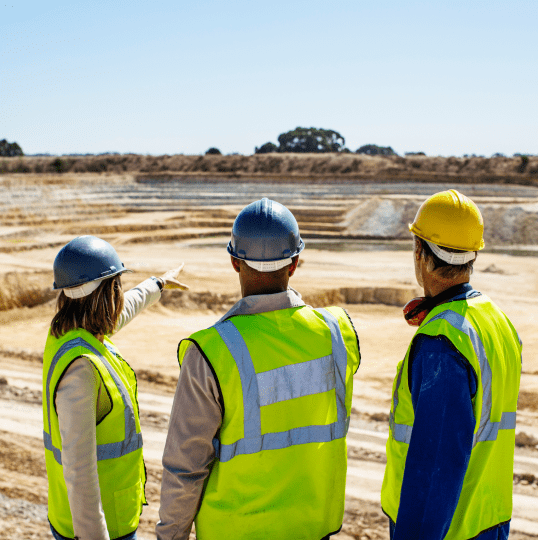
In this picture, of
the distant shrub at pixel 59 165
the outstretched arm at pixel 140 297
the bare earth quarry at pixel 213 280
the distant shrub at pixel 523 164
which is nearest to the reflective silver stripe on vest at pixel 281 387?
the outstretched arm at pixel 140 297

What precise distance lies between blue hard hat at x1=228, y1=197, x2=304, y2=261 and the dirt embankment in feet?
109

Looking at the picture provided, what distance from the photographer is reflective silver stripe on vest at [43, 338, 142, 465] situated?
211 centimetres

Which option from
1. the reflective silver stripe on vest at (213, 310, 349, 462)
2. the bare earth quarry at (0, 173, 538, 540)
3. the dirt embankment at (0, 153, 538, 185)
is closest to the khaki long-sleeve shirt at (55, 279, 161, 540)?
the reflective silver stripe on vest at (213, 310, 349, 462)

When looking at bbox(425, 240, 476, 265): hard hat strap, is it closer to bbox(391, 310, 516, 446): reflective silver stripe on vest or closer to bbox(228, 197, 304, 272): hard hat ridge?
bbox(391, 310, 516, 446): reflective silver stripe on vest

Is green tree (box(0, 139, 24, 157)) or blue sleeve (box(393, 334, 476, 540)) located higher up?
green tree (box(0, 139, 24, 157))

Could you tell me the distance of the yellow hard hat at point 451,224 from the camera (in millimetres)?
2047

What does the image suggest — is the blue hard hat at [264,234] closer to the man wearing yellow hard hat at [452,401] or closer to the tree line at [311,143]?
the man wearing yellow hard hat at [452,401]

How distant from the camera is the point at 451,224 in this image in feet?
6.73

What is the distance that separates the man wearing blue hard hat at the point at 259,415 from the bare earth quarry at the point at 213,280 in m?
2.31

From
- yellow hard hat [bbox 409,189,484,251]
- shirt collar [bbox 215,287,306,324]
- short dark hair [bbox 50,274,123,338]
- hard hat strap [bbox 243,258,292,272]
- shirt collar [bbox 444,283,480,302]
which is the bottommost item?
short dark hair [bbox 50,274,123,338]

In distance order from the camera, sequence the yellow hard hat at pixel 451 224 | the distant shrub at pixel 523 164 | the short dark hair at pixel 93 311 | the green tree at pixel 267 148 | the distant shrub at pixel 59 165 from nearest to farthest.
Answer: the yellow hard hat at pixel 451 224 < the short dark hair at pixel 93 311 < the distant shrub at pixel 523 164 < the distant shrub at pixel 59 165 < the green tree at pixel 267 148

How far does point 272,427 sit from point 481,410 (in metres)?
0.76

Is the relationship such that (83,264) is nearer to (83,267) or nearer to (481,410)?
(83,267)

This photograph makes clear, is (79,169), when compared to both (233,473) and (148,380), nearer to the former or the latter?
(148,380)
